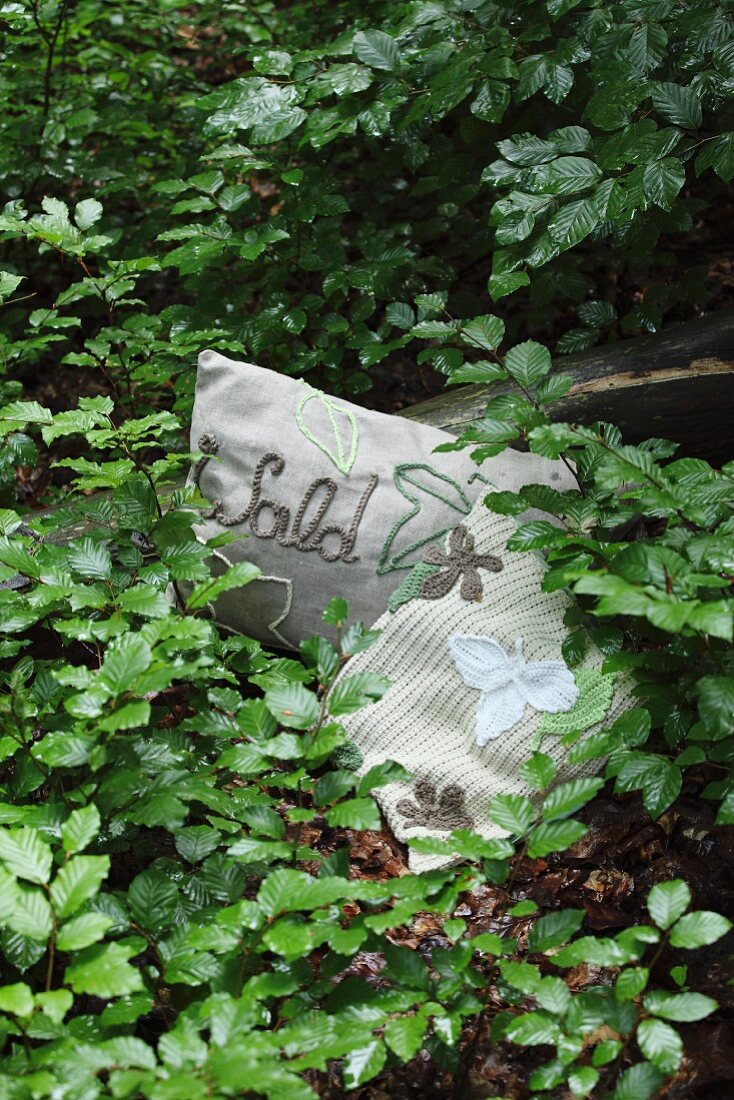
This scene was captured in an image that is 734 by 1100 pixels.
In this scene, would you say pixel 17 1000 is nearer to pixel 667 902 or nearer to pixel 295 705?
pixel 295 705

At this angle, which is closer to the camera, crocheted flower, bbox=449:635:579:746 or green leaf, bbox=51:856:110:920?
green leaf, bbox=51:856:110:920

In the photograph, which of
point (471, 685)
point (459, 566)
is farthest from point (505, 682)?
point (459, 566)

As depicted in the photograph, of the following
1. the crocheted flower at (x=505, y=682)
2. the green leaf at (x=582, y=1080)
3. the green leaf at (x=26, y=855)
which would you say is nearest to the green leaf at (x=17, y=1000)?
the green leaf at (x=26, y=855)

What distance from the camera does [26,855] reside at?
1.23 metres

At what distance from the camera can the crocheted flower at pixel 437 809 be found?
6.09ft

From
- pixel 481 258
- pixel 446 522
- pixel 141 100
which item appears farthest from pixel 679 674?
pixel 141 100

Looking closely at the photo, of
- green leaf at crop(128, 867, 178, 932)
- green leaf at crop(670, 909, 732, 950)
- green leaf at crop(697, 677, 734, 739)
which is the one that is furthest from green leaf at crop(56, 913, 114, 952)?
green leaf at crop(697, 677, 734, 739)

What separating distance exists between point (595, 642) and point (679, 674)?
0.22 meters

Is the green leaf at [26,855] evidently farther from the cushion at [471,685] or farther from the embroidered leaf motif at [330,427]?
the embroidered leaf motif at [330,427]

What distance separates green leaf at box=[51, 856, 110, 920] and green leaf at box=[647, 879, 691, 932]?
70 cm

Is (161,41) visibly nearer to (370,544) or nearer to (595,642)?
(370,544)

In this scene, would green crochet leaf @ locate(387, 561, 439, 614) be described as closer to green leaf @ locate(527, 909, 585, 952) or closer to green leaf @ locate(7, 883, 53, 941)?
green leaf @ locate(527, 909, 585, 952)

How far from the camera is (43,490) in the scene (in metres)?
3.15

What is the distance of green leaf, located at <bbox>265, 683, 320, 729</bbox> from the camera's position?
1.33 meters
